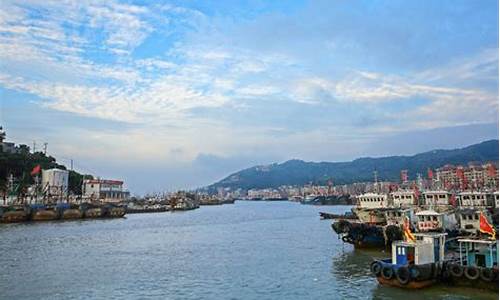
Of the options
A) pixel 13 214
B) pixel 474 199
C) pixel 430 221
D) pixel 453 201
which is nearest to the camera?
pixel 430 221

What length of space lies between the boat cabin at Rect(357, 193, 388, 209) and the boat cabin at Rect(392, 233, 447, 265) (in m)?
22.9

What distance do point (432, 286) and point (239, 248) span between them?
933 inches

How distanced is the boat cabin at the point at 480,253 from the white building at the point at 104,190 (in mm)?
121195

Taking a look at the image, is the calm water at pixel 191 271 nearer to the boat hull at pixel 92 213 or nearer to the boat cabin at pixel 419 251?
the boat cabin at pixel 419 251

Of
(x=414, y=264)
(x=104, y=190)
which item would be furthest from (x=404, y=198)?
(x=104, y=190)

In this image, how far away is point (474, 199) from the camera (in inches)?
1805

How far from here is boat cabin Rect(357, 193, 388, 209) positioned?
48.0 metres

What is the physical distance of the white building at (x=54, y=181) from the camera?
386 feet

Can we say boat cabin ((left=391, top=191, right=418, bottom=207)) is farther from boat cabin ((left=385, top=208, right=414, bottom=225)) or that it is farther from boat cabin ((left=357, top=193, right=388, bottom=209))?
boat cabin ((left=385, top=208, right=414, bottom=225))

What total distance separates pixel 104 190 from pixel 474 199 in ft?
423

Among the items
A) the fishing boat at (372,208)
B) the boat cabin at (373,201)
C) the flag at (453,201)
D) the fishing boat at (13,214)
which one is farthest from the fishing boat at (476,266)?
the fishing boat at (13,214)

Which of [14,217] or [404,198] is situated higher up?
[404,198]

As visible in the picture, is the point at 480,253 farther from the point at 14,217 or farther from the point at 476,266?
the point at 14,217

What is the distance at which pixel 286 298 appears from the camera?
2327 cm
